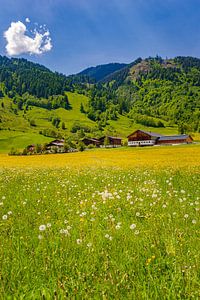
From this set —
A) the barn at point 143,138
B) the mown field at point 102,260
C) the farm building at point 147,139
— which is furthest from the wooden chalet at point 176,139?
the mown field at point 102,260

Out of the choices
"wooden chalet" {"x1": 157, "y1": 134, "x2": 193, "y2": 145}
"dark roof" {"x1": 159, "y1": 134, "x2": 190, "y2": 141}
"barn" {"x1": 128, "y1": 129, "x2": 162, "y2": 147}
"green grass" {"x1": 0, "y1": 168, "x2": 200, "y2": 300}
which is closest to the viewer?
"green grass" {"x1": 0, "y1": 168, "x2": 200, "y2": 300}

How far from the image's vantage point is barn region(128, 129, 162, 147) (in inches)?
5832

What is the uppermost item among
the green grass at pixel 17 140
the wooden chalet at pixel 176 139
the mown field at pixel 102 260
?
the mown field at pixel 102 260

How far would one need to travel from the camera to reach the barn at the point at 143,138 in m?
148

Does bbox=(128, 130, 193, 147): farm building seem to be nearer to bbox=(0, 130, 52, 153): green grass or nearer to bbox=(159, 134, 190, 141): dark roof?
bbox=(159, 134, 190, 141): dark roof

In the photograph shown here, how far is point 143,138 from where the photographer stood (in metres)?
152

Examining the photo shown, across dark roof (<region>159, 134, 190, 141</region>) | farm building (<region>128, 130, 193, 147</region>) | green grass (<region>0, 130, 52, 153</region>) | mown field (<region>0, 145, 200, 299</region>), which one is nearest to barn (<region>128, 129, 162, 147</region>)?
farm building (<region>128, 130, 193, 147</region>)

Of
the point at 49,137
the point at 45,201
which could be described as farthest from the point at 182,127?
the point at 45,201

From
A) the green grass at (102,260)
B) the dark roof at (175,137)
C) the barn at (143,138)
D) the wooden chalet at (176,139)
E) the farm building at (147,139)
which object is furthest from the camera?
the barn at (143,138)

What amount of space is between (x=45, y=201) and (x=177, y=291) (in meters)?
5.80

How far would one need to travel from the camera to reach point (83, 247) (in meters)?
4.65

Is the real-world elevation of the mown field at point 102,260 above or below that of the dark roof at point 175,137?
above

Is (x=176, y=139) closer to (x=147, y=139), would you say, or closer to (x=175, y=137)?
(x=175, y=137)

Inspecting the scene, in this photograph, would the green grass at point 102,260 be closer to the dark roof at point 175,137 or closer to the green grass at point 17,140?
the dark roof at point 175,137
